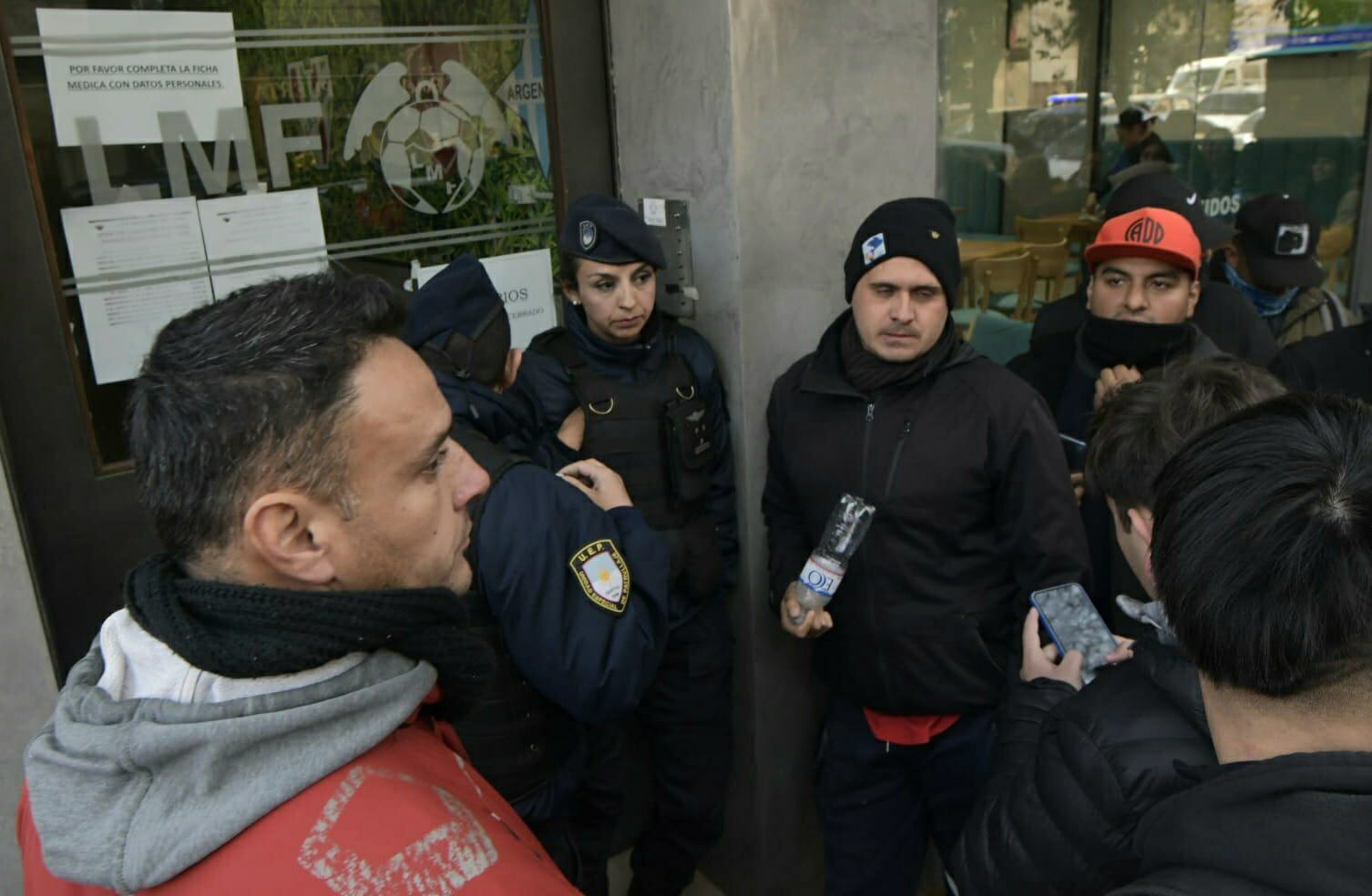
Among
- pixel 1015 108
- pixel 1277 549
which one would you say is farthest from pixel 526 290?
pixel 1015 108

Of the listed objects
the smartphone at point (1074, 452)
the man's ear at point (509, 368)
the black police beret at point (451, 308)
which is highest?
the black police beret at point (451, 308)

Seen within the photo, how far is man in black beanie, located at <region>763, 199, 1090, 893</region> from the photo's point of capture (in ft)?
7.98

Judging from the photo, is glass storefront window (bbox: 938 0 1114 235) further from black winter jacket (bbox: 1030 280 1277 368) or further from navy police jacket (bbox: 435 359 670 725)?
navy police jacket (bbox: 435 359 670 725)

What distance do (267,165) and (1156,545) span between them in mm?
2386

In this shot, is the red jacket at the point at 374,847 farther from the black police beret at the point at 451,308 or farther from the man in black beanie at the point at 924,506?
the man in black beanie at the point at 924,506

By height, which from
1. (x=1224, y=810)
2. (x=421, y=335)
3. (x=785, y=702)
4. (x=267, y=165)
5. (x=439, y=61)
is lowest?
(x=785, y=702)

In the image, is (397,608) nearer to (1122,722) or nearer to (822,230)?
(1122,722)

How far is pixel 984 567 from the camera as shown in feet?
8.29

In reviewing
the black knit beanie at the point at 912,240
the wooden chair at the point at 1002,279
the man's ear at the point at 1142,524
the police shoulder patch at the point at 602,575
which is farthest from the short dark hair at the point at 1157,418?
the wooden chair at the point at 1002,279

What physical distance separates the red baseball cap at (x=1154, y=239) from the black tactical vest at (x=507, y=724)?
72.8 inches

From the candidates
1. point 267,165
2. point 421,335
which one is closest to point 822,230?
point 421,335

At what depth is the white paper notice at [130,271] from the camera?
238cm

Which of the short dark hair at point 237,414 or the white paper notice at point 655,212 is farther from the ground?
the white paper notice at point 655,212

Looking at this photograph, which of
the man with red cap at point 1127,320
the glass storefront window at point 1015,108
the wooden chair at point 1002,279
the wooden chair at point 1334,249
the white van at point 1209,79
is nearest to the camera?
the man with red cap at point 1127,320
